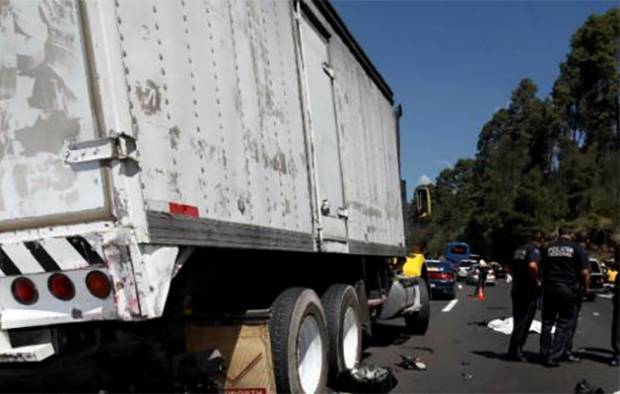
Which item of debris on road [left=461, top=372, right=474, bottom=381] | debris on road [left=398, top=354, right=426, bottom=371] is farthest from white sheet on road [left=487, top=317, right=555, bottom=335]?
debris on road [left=461, top=372, right=474, bottom=381]

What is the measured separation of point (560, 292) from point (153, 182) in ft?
22.7

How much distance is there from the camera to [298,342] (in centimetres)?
535

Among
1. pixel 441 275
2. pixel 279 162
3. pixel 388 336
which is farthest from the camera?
pixel 441 275

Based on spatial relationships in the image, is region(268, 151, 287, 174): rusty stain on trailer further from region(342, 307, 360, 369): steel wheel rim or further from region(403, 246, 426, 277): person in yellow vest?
region(403, 246, 426, 277): person in yellow vest

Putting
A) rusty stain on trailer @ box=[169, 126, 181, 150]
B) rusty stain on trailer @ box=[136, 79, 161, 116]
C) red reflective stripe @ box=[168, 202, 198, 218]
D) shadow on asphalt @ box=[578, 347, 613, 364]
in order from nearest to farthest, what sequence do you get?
rusty stain on trailer @ box=[136, 79, 161, 116]
red reflective stripe @ box=[168, 202, 198, 218]
rusty stain on trailer @ box=[169, 126, 181, 150]
shadow on asphalt @ box=[578, 347, 613, 364]

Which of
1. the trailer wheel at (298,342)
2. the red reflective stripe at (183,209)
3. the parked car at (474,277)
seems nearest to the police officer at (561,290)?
the trailer wheel at (298,342)

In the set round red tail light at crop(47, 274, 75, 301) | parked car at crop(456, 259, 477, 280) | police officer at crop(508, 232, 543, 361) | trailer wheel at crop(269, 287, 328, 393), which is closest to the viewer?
round red tail light at crop(47, 274, 75, 301)

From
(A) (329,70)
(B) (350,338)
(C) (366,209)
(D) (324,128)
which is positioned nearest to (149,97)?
(D) (324,128)

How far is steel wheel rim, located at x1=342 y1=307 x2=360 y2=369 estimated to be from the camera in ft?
23.5

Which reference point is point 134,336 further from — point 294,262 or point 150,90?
point 294,262

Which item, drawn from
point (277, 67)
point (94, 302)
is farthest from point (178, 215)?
point (277, 67)

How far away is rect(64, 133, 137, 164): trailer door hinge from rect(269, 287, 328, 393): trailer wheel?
2116 millimetres

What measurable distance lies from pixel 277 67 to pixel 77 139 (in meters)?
2.60

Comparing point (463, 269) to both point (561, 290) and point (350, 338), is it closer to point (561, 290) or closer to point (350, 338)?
point (561, 290)
